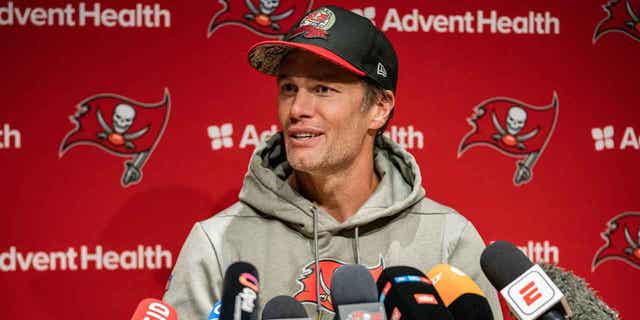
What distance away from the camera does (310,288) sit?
4.80 ft

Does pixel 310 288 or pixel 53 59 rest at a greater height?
pixel 53 59

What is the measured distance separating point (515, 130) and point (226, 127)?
810mm

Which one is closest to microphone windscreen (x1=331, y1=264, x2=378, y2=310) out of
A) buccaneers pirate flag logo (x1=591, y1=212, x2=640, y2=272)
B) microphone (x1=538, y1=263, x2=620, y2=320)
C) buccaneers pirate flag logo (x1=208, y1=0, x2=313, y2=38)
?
microphone (x1=538, y1=263, x2=620, y2=320)

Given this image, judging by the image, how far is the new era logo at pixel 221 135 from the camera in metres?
1.90

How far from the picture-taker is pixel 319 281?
4.79 ft

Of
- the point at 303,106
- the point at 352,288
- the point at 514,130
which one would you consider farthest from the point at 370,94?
the point at 352,288

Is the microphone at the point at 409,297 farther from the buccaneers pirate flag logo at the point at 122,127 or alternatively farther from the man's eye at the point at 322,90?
the buccaneers pirate flag logo at the point at 122,127

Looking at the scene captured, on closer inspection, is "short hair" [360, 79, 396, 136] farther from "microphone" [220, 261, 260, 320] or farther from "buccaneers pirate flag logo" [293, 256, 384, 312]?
"microphone" [220, 261, 260, 320]

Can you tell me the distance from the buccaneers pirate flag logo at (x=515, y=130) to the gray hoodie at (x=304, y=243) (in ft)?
1.51

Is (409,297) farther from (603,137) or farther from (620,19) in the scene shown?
(620,19)

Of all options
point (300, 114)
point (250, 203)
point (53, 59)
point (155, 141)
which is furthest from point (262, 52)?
Result: point (53, 59)

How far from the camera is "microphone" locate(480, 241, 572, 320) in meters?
0.85

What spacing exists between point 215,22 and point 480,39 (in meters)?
0.74

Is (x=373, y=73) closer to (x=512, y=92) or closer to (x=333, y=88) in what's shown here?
(x=333, y=88)
